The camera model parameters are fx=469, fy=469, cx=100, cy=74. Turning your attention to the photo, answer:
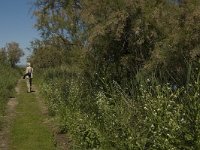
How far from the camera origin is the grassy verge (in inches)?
564

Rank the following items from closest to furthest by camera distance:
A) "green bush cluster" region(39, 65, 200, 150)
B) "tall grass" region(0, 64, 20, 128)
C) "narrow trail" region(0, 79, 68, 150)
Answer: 1. "green bush cluster" region(39, 65, 200, 150)
2. "narrow trail" region(0, 79, 68, 150)
3. "tall grass" region(0, 64, 20, 128)

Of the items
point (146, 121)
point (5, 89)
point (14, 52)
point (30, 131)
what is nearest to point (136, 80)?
point (146, 121)

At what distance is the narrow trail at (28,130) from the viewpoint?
1428cm

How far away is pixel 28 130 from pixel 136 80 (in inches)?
228

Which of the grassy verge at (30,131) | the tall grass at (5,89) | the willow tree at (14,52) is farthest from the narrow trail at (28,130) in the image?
the willow tree at (14,52)

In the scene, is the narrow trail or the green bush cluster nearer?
the green bush cluster

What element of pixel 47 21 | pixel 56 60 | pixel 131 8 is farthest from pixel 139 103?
pixel 56 60

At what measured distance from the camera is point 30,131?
656 inches

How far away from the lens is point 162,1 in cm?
1747

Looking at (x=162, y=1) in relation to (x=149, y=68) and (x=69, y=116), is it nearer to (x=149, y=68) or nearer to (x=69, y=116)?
(x=149, y=68)

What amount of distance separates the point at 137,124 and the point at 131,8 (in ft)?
26.4

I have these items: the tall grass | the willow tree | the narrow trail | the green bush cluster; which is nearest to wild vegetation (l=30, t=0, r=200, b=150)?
the green bush cluster

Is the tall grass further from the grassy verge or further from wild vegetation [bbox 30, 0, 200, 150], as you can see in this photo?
wild vegetation [bbox 30, 0, 200, 150]

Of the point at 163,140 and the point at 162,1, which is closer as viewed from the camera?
the point at 163,140
